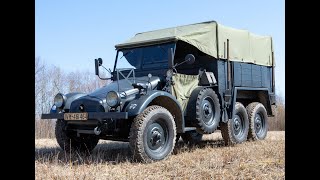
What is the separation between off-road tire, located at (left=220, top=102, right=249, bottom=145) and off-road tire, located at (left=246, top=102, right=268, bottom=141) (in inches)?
11.6

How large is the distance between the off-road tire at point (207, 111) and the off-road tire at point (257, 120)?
206cm

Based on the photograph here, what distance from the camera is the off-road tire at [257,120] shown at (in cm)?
917

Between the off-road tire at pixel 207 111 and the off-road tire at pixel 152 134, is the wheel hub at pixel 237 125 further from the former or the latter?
the off-road tire at pixel 152 134

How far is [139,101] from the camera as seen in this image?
584cm

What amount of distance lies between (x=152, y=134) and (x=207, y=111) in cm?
166

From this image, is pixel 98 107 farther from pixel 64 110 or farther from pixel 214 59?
pixel 214 59

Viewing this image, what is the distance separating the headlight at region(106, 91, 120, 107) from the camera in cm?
579

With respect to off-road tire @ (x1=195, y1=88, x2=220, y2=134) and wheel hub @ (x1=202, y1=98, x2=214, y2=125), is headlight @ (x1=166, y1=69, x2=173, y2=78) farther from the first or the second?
wheel hub @ (x1=202, y1=98, x2=214, y2=125)

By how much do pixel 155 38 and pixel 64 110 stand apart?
228 centimetres

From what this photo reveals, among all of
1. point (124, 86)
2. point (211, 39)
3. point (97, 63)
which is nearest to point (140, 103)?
point (124, 86)
